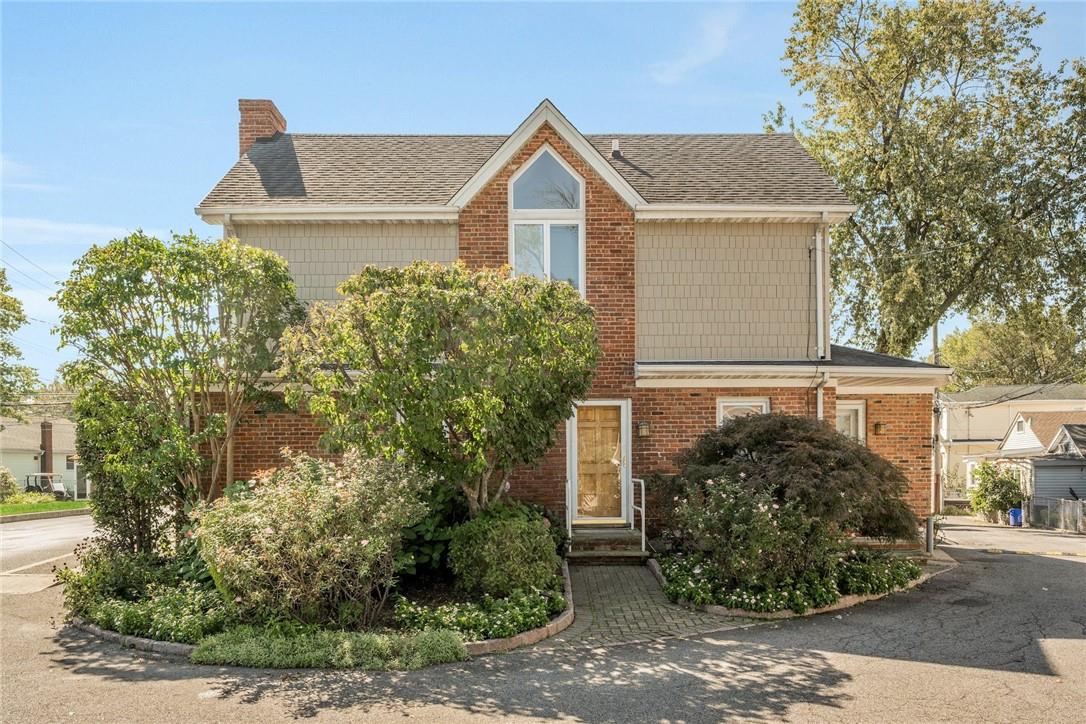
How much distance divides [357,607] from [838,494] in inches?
237

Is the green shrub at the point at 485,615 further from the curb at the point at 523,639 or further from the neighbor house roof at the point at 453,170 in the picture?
the neighbor house roof at the point at 453,170

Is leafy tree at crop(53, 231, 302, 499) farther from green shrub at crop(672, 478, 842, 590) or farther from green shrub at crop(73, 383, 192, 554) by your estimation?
green shrub at crop(672, 478, 842, 590)

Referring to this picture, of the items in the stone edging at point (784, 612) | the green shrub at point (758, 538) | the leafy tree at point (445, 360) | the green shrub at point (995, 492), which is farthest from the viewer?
the green shrub at point (995, 492)

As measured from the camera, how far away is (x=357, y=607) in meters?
8.82

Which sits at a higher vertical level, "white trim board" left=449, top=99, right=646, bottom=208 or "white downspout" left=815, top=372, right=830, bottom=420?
"white trim board" left=449, top=99, right=646, bottom=208

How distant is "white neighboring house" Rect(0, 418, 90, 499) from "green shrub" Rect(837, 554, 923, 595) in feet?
136

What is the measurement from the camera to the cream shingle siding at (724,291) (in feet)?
46.2

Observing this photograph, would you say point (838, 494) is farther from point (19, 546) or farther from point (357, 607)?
point (19, 546)

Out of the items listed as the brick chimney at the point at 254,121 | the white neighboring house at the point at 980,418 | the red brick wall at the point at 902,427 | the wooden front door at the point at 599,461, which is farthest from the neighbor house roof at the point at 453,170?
the white neighboring house at the point at 980,418

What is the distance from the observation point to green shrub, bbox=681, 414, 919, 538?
10086mm

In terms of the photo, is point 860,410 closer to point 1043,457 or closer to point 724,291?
point 724,291

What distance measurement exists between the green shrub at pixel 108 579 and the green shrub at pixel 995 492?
95.4 feet

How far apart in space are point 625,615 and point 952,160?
17252 millimetres

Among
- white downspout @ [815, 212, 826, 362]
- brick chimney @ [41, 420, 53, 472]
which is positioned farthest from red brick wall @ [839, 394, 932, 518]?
brick chimney @ [41, 420, 53, 472]
